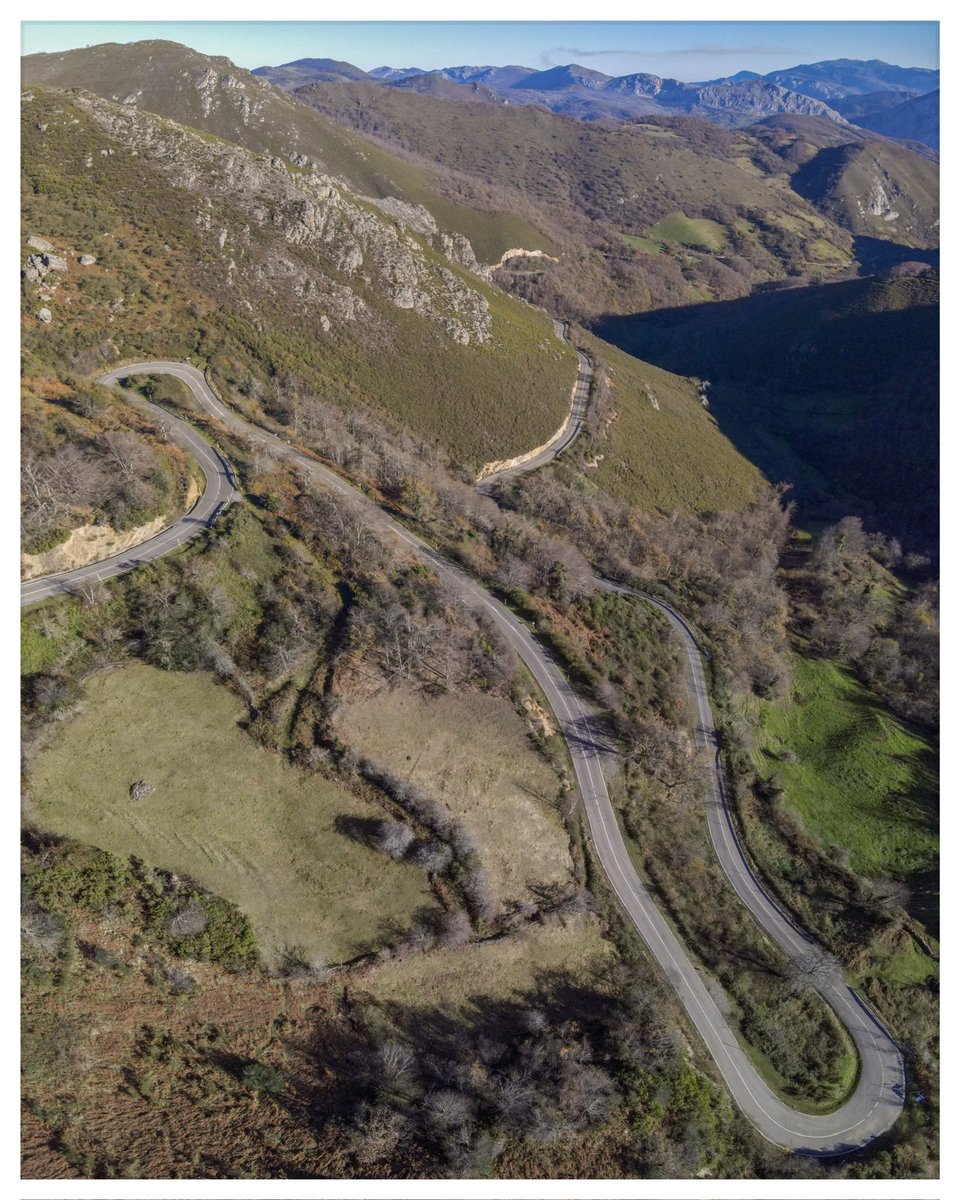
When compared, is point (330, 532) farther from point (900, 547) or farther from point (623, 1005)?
point (900, 547)

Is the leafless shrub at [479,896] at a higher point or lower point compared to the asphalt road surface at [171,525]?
lower

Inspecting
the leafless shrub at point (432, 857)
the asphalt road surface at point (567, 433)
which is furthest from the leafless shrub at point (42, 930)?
the asphalt road surface at point (567, 433)

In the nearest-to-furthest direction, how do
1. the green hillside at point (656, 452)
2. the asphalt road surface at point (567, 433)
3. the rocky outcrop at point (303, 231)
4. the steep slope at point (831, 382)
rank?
the rocky outcrop at point (303, 231)
the asphalt road surface at point (567, 433)
the green hillside at point (656, 452)
the steep slope at point (831, 382)

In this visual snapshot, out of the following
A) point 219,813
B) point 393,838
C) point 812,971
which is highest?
point 219,813

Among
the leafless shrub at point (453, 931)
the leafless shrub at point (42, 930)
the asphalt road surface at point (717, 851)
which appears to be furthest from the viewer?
the leafless shrub at point (453, 931)

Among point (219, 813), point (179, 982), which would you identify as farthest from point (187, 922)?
point (219, 813)

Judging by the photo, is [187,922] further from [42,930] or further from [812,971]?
[812,971]

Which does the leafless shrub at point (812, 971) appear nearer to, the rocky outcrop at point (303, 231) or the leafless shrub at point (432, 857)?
the leafless shrub at point (432, 857)
